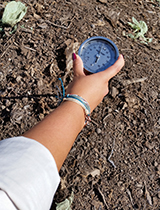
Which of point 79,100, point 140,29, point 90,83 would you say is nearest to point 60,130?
point 79,100

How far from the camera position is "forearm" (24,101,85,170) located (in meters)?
1.07

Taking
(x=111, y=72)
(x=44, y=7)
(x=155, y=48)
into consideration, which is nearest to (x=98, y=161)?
(x=111, y=72)

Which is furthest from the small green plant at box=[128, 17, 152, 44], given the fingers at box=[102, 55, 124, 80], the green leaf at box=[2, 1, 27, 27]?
the green leaf at box=[2, 1, 27, 27]

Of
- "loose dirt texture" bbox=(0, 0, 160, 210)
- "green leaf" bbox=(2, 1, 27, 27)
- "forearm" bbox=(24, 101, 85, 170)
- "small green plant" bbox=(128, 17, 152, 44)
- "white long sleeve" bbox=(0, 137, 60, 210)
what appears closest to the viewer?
"white long sleeve" bbox=(0, 137, 60, 210)

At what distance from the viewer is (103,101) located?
206 centimetres

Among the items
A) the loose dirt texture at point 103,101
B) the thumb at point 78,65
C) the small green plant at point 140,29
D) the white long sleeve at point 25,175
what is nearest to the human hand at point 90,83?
the thumb at point 78,65

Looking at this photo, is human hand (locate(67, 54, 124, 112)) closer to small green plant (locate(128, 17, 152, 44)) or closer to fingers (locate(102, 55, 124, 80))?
fingers (locate(102, 55, 124, 80))

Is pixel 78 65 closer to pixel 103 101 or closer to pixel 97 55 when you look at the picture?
pixel 97 55

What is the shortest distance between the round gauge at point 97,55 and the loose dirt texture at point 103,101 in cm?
33

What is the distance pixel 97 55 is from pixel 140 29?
103 cm

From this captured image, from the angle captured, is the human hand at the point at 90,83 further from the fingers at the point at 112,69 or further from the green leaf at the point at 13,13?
the green leaf at the point at 13,13

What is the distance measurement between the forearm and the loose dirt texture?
0.57 m

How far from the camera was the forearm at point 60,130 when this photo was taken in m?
1.07

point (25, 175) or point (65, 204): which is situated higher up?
point (25, 175)
